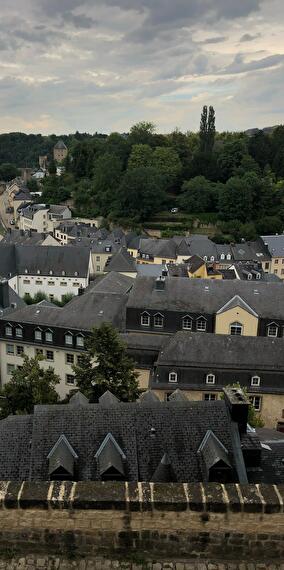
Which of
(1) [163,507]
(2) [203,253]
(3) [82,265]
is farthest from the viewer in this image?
(2) [203,253]

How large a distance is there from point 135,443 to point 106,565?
33.6 ft

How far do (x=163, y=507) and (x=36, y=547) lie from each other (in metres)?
1.63

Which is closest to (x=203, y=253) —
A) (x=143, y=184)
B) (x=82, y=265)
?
(x=82, y=265)

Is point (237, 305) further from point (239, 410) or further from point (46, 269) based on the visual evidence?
point (46, 269)

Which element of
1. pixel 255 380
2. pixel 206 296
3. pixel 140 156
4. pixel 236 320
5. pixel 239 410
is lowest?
pixel 255 380

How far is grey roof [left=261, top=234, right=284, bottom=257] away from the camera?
76.6 metres

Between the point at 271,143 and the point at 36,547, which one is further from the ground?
the point at 271,143

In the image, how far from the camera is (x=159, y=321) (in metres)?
35.8

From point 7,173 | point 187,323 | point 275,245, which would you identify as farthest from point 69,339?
point 7,173

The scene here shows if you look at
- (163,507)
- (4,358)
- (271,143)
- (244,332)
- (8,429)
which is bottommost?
(4,358)

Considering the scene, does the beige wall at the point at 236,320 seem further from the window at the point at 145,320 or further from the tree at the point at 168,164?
the tree at the point at 168,164

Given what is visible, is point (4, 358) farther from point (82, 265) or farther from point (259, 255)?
point (259, 255)

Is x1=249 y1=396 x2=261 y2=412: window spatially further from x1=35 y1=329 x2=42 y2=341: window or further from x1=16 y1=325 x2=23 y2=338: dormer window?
x1=16 y1=325 x2=23 y2=338: dormer window

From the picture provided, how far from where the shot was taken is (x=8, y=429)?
16.7m
